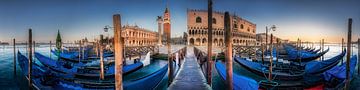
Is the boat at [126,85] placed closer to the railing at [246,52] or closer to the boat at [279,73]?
the boat at [279,73]

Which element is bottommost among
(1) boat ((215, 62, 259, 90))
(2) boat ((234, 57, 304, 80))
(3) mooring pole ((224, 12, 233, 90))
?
(2) boat ((234, 57, 304, 80))

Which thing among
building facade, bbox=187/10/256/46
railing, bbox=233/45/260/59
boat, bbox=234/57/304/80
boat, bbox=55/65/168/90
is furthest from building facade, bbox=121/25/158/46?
boat, bbox=55/65/168/90

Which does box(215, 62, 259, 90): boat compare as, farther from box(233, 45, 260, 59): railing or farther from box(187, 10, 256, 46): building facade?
box(187, 10, 256, 46): building facade

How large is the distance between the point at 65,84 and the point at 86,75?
446 cm

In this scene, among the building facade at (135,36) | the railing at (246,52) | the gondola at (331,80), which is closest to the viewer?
the gondola at (331,80)

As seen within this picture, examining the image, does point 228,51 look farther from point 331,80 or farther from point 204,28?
point 204,28

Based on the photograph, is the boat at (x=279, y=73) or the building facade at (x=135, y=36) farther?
the building facade at (x=135, y=36)

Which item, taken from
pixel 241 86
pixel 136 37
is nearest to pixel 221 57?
pixel 241 86

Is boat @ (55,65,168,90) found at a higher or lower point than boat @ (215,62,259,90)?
lower

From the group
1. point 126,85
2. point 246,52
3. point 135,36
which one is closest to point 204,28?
point 135,36

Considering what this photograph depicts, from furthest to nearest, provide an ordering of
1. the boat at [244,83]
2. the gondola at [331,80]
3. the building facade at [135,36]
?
1. the building facade at [135,36]
2. the gondola at [331,80]
3. the boat at [244,83]

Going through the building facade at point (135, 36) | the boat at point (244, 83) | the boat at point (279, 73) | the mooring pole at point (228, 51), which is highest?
the building facade at point (135, 36)

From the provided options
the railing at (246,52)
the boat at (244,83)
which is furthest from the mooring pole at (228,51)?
the railing at (246,52)

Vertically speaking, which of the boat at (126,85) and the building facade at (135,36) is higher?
the building facade at (135,36)
